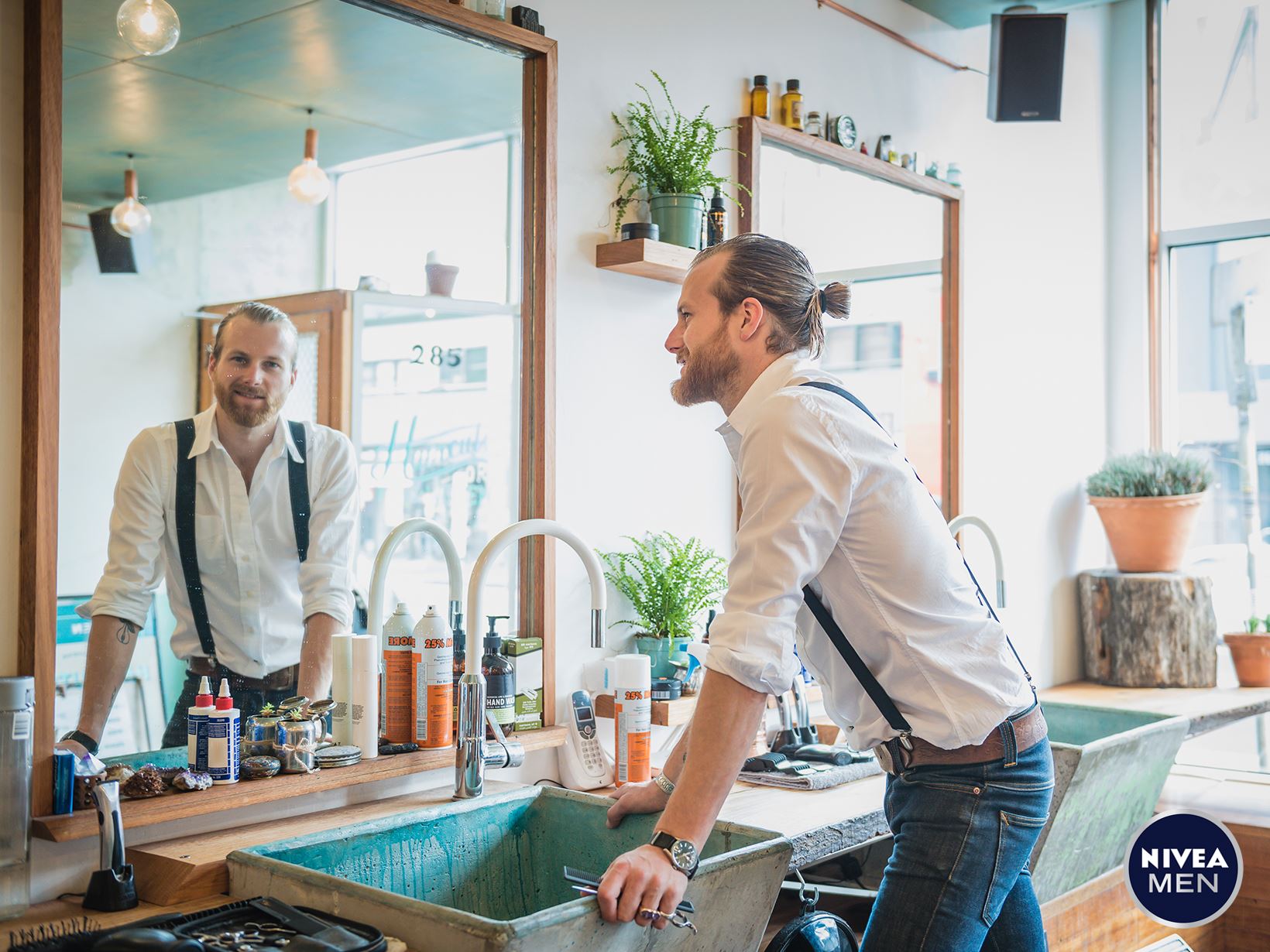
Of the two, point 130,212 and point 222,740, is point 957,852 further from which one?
point 130,212

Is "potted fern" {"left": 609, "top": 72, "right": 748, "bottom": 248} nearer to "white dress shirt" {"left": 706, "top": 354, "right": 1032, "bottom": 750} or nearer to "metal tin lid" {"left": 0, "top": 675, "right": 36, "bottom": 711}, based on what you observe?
"white dress shirt" {"left": 706, "top": 354, "right": 1032, "bottom": 750}

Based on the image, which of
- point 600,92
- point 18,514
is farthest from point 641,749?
point 600,92

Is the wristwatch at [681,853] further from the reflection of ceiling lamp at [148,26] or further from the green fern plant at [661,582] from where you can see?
the reflection of ceiling lamp at [148,26]

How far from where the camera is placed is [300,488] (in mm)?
2111

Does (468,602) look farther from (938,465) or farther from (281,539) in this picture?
(938,465)

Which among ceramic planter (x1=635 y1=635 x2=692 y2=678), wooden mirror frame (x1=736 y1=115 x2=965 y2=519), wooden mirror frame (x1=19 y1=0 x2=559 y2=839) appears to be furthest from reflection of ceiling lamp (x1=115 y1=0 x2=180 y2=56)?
wooden mirror frame (x1=736 y1=115 x2=965 y2=519)

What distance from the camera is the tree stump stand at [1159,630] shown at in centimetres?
414

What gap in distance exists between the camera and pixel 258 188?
78.9 inches

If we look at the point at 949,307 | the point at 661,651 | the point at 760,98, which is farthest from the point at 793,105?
the point at 661,651

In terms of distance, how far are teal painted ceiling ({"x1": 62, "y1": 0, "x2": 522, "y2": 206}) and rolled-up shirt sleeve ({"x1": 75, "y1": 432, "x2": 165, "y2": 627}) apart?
1.28 feet

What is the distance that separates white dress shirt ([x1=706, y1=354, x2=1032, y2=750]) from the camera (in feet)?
4.93

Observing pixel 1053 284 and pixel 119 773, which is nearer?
pixel 119 773

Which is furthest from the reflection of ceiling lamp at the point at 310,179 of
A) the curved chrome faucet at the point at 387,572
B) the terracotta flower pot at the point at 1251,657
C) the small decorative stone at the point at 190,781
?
the terracotta flower pot at the point at 1251,657

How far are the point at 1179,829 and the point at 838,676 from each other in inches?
69.2
